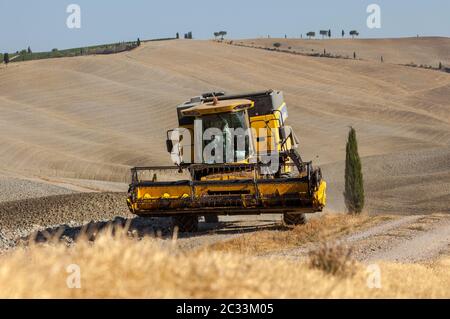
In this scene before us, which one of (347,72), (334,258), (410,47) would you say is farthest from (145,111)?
(410,47)

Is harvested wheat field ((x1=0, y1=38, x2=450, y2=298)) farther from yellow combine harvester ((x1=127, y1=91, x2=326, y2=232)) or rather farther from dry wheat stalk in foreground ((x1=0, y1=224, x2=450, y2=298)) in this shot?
yellow combine harvester ((x1=127, y1=91, x2=326, y2=232))

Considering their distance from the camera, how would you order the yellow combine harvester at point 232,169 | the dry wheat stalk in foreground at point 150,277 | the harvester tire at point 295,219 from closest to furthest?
the dry wheat stalk in foreground at point 150,277
the yellow combine harvester at point 232,169
the harvester tire at point 295,219

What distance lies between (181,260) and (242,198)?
11.8 metres

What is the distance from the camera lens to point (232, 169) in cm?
2234

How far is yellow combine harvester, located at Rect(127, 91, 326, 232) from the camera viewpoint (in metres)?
20.9

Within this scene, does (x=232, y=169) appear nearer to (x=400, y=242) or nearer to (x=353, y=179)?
(x=400, y=242)

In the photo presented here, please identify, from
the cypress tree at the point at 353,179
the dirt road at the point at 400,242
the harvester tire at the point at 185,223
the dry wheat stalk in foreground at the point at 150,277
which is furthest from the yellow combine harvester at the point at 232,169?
the cypress tree at the point at 353,179

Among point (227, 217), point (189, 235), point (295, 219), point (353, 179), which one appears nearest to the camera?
point (189, 235)

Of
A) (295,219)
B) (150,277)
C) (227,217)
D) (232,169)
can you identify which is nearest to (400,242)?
(295,219)

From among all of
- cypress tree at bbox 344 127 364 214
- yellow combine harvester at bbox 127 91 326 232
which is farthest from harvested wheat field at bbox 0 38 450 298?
cypress tree at bbox 344 127 364 214

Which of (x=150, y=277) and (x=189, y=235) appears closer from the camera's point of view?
(x=150, y=277)

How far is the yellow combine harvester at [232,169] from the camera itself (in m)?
20.9

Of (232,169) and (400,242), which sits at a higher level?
(232,169)

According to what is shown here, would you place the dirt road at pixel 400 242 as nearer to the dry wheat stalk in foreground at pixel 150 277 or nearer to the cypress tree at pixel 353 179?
the dry wheat stalk in foreground at pixel 150 277
